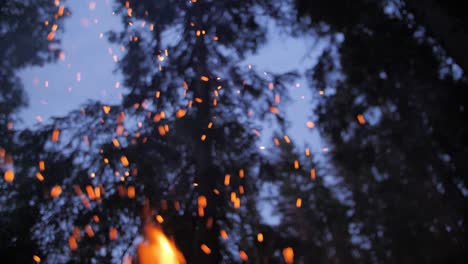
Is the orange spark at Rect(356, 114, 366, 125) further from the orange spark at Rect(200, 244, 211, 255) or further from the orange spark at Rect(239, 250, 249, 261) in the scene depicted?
the orange spark at Rect(200, 244, 211, 255)

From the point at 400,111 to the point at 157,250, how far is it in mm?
6889

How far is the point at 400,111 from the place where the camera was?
8.95 m

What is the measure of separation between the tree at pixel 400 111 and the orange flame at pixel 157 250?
4.56 metres

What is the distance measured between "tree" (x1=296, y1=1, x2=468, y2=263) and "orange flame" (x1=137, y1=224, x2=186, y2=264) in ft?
15.0

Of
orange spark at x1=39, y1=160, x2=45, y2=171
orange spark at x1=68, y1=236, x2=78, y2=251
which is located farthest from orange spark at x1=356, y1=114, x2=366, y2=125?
orange spark at x1=39, y1=160, x2=45, y2=171

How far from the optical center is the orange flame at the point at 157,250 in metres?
6.50

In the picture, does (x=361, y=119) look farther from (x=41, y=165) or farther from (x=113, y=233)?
(x=41, y=165)

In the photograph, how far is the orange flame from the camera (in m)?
6.50

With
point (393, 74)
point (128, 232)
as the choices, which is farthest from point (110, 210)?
point (393, 74)

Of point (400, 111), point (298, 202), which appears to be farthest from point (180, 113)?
point (298, 202)

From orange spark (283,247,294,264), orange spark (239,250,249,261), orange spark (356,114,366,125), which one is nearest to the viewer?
orange spark (283,247,294,264)

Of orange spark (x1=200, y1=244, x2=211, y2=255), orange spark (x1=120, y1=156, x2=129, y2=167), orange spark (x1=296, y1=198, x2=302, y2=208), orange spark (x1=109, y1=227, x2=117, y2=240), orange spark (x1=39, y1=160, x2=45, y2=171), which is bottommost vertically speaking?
orange spark (x1=200, y1=244, x2=211, y2=255)

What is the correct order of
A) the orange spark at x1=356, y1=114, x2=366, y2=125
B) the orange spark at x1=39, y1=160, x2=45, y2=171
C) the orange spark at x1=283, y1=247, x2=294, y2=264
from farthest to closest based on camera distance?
the orange spark at x1=356, y1=114, x2=366, y2=125 < the orange spark at x1=39, y1=160, x2=45, y2=171 < the orange spark at x1=283, y1=247, x2=294, y2=264

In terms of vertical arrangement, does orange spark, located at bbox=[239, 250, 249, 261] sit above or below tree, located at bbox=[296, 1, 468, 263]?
below
